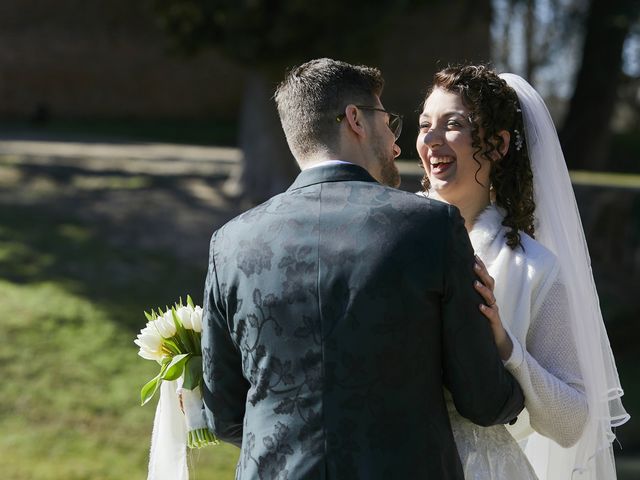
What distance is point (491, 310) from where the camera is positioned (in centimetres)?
247

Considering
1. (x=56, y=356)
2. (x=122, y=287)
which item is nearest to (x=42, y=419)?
(x=56, y=356)

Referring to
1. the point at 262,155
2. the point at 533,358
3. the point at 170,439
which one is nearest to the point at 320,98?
the point at 533,358

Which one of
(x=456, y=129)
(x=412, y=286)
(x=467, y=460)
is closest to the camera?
(x=412, y=286)

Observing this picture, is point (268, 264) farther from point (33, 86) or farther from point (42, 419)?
point (33, 86)

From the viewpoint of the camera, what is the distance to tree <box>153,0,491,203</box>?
11117mm

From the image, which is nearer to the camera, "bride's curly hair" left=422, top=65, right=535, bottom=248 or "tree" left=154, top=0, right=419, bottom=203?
"bride's curly hair" left=422, top=65, right=535, bottom=248

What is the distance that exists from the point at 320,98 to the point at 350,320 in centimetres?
57

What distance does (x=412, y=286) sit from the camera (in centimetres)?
237

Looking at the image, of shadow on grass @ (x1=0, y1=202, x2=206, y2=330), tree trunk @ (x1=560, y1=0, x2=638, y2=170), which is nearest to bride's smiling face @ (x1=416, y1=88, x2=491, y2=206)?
shadow on grass @ (x1=0, y1=202, x2=206, y2=330)

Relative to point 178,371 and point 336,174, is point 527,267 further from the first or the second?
point 178,371

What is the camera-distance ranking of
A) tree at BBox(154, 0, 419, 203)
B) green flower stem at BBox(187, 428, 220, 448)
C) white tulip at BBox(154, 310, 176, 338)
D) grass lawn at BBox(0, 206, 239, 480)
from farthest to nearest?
1. tree at BBox(154, 0, 419, 203)
2. grass lawn at BBox(0, 206, 239, 480)
3. white tulip at BBox(154, 310, 176, 338)
4. green flower stem at BBox(187, 428, 220, 448)

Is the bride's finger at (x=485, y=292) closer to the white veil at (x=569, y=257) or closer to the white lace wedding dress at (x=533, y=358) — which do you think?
the white lace wedding dress at (x=533, y=358)

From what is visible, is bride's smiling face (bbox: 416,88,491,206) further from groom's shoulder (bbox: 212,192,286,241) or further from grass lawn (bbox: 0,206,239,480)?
grass lawn (bbox: 0,206,239,480)

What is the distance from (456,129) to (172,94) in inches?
931
